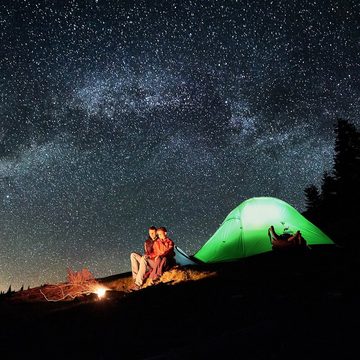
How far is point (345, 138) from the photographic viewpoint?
26547 millimetres

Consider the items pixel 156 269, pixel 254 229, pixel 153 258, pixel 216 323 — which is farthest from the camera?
pixel 254 229

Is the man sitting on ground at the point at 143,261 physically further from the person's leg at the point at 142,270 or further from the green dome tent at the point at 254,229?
the green dome tent at the point at 254,229

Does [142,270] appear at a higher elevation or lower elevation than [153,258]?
lower

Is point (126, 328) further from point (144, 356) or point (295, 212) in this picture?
point (295, 212)

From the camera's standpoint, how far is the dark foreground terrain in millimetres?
2646

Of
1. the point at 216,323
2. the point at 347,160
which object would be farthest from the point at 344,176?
the point at 216,323

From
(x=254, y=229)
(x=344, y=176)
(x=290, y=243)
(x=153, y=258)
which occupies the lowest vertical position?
(x=290, y=243)

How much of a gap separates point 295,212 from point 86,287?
667 cm

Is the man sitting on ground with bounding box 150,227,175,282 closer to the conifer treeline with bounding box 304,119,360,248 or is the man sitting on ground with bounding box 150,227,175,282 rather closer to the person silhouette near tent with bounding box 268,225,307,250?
the person silhouette near tent with bounding box 268,225,307,250

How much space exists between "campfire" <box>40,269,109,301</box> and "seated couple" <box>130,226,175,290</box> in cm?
85

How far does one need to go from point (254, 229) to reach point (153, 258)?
3.65 meters

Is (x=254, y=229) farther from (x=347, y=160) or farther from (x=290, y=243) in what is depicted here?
(x=347, y=160)

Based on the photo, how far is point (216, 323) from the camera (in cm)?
360

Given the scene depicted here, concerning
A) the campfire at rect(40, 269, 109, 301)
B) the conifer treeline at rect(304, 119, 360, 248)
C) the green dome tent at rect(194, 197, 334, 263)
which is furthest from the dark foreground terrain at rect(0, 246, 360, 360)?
the conifer treeline at rect(304, 119, 360, 248)
